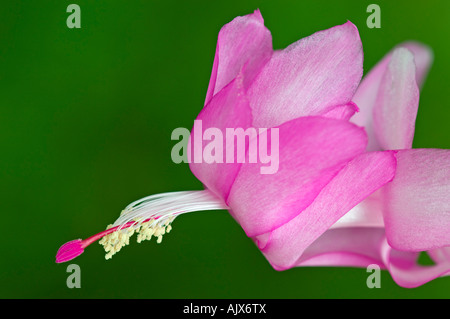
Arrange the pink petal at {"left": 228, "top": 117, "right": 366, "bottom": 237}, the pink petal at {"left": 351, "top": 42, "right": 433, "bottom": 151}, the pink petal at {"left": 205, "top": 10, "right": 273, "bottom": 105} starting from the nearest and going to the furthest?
the pink petal at {"left": 228, "top": 117, "right": 366, "bottom": 237}
the pink petal at {"left": 205, "top": 10, "right": 273, "bottom": 105}
the pink petal at {"left": 351, "top": 42, "right": 433, "bottom": 151}

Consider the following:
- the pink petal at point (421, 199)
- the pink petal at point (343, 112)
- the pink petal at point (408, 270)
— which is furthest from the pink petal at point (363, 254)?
the pink petal at point (343, 112)

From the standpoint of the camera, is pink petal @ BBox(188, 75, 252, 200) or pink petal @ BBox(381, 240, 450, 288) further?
pink petal @ BBox(381, 240, 450, 288)

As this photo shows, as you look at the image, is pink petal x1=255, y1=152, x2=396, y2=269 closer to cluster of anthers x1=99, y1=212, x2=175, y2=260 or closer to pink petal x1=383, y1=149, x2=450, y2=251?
pink petal x1=383, y1=149, x2=450, y2=251

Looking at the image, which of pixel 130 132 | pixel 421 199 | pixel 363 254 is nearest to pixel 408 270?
pixel 363 254

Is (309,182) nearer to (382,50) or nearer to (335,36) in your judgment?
(335,36)

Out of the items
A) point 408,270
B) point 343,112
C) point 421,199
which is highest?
point 343,112

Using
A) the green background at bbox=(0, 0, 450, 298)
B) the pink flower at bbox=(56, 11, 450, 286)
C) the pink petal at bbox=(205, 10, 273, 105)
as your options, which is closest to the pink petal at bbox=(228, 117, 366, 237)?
the pink flower at bbox=(56, 11, 450, 286)

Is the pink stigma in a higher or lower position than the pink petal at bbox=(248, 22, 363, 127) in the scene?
lower

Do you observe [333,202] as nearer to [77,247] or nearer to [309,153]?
[309,153]
